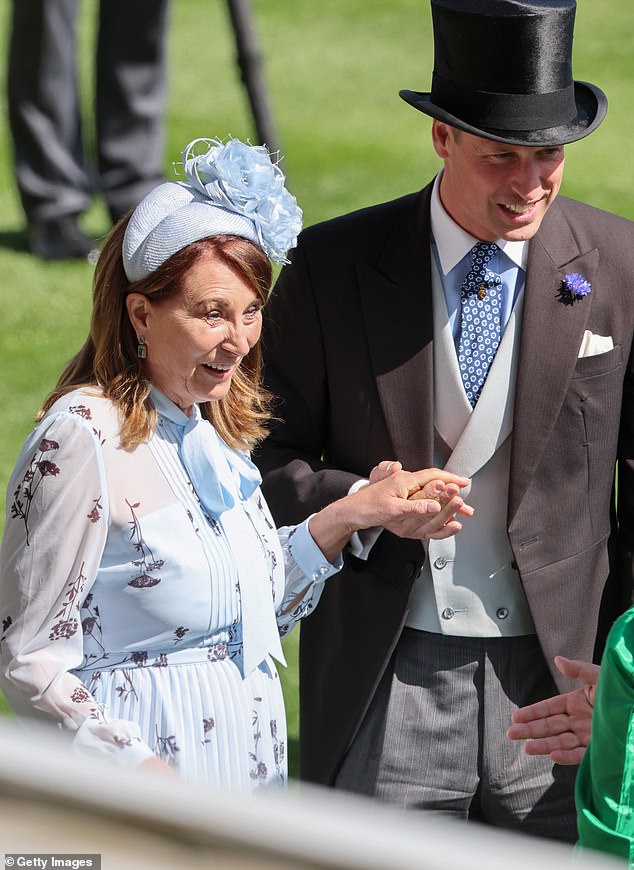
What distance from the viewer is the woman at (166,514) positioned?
2.57 meters

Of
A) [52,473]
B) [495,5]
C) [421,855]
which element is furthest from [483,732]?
[421,855]

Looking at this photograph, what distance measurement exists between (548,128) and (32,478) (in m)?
1.31

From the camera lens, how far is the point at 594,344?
10.6 ft

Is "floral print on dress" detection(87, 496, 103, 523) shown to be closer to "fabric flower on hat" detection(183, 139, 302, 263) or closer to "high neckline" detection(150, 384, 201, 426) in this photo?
"high neckline" detection(150, 384, 201, 426)

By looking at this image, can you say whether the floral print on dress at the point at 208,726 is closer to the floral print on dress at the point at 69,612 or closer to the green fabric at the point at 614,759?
the floral print on dress at the point at 69,612

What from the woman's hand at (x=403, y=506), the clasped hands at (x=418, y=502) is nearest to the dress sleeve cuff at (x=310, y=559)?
the woman's hand at (x=403, y=506)

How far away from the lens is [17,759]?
125cm

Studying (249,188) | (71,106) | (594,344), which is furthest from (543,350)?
(71,106)

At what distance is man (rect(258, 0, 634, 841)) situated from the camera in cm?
318

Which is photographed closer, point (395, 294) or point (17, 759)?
point (17, 759)

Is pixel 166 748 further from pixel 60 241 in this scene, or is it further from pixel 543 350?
pixel 60 241

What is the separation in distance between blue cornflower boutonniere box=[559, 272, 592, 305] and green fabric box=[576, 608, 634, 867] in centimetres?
111

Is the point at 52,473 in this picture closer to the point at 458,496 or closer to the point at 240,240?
the point at 240,240

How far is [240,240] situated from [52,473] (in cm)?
57
